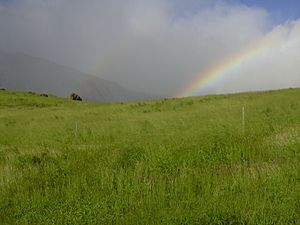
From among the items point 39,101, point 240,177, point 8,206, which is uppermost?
point 39,101

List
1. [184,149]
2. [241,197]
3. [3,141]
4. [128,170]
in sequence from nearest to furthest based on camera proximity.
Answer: [241,197] → [128,170] → [184,149] → [3,141]

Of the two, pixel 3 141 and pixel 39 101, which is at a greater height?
pixel 39 101

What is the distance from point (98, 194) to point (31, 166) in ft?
11.2

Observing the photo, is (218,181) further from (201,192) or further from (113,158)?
(113,158)

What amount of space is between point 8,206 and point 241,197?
165 inches

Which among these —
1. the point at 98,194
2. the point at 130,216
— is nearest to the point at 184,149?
the point at 98,194

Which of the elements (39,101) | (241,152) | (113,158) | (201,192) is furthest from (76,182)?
(39,101)

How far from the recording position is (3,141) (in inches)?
765

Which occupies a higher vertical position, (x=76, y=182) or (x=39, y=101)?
(x=39, y=101)

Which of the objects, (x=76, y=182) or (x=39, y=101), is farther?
(x=39, y=101)

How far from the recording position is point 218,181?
8.27 m


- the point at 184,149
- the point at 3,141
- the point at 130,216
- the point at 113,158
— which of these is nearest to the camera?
the point at 130,216

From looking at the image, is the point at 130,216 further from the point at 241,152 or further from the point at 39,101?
the point at 39,101

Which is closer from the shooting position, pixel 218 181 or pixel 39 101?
pixel 218 181
